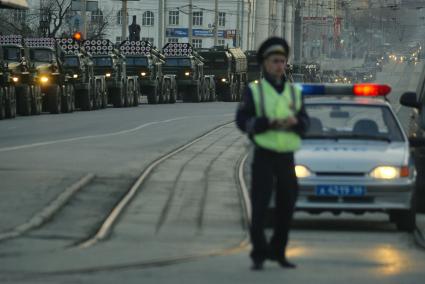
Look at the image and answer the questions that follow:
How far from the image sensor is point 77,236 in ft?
43.8

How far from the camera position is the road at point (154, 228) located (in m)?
10.5

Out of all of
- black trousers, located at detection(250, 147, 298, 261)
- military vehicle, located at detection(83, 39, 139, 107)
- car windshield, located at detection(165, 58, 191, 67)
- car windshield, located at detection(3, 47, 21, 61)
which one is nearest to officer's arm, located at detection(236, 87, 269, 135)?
black trousers, located at detection(250, 147, 298, 261)

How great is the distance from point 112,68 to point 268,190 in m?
46.8

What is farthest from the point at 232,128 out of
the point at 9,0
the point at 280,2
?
the point at 280,2

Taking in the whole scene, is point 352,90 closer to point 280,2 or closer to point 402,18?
point 280,2

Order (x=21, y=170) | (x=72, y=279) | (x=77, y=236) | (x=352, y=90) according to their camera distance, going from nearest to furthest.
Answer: (x=72, y=279) → (x=77, y=236) → (x=352, y=90) → (x=21, y=170)

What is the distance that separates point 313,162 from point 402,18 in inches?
6321

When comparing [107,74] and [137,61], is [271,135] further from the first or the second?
[137,61]

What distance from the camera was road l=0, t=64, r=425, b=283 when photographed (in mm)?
10484

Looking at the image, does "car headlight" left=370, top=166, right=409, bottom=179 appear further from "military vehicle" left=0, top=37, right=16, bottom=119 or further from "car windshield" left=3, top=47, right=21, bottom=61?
"car windshield" left=3, top=47, right=21, bottom=61

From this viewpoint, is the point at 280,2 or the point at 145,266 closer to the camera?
the point at 145,266

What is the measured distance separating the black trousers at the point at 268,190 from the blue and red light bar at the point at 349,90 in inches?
154

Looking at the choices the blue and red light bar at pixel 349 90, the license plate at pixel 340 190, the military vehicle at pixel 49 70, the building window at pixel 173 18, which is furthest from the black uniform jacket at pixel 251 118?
the building window at pixel 173 18

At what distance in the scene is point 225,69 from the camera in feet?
244
